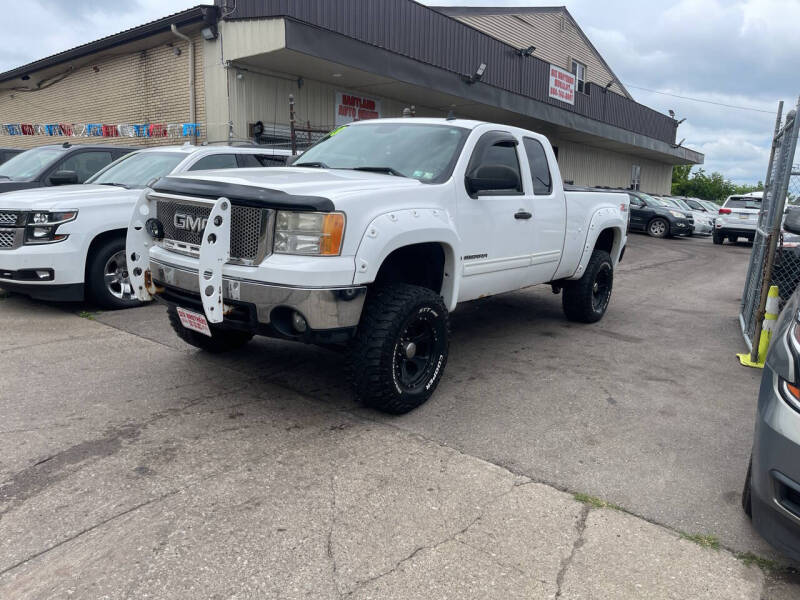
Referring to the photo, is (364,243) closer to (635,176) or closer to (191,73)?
(191,73)

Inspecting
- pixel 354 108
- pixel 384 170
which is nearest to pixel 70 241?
pixel 384 170

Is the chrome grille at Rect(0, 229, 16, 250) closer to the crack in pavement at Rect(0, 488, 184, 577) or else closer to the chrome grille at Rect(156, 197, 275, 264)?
the chrome grille at Rect(156, 197, 275, 264)

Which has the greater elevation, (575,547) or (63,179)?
(63,179)

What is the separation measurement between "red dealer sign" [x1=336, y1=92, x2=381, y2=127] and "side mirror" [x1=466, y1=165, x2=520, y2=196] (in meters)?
10.3

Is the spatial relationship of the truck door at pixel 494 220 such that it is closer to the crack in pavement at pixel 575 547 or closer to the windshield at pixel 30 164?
the crack in pavement at pixel 575 547

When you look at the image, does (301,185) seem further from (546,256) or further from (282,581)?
(546,256)

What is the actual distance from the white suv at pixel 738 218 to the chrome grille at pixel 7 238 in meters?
20.0

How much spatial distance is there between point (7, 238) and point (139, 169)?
1.68m

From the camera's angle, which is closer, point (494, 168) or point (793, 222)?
point (793, 222)

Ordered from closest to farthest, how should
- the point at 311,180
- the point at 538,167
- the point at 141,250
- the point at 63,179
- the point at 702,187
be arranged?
1. the point at 311,180
2. the point at 141,250
3. the point at 538,167
4. the point at 63,179
5. the point at 702,187

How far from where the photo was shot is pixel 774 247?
5.48m

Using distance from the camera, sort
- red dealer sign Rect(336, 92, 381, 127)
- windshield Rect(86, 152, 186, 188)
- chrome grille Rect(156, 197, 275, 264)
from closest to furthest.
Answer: chrome grille Rect(156, 197, 275, 264)
windshield Rect(86, 152, 186, 188)
red dealer sign Rect(336, 92, 381, 127)

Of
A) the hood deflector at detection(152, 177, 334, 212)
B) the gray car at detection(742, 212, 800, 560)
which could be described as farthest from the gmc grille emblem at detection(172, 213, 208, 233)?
the gray car at detection(742, 212, 800, 560)

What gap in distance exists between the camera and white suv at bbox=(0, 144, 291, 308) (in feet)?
20.1
